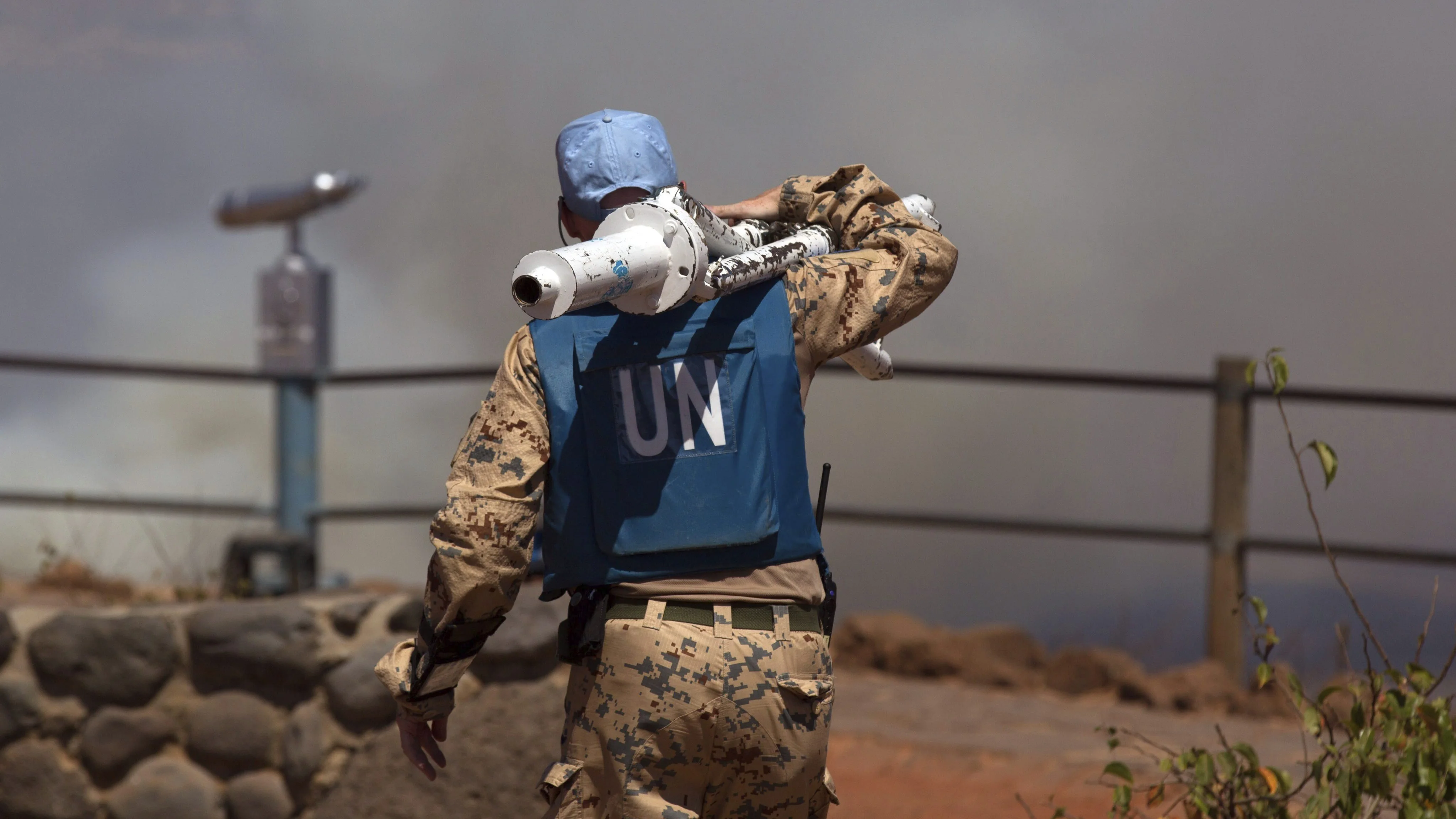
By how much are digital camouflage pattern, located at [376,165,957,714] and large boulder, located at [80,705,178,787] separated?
9.29ft

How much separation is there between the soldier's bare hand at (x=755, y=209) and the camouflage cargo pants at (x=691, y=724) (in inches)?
26.1

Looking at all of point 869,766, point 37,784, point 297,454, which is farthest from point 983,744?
point 297,454

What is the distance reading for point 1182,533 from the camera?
18.7 ft

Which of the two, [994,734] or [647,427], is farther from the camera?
[994,734]

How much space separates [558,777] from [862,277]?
90 cm

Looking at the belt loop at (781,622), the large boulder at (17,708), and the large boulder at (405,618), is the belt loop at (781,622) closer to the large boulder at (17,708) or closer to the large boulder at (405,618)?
the large boulder at (405,618)

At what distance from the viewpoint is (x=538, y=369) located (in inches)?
86.8

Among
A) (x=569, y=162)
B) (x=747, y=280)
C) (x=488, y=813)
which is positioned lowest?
(x=488, y=813)

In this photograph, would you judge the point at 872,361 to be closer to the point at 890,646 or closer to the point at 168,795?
the point at 168,795

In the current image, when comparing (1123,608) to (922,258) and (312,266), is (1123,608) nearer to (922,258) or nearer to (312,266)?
(312,266)

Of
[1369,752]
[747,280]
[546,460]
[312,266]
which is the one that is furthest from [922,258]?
[312,266]

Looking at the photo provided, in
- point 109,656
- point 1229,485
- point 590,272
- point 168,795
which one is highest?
point 590,272

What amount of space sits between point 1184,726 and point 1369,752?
284 centimetres

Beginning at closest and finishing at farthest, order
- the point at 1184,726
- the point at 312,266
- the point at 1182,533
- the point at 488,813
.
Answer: the point at 488,813 → the point at 1184,726 → the point at 1182,533 → the point at 312,266
